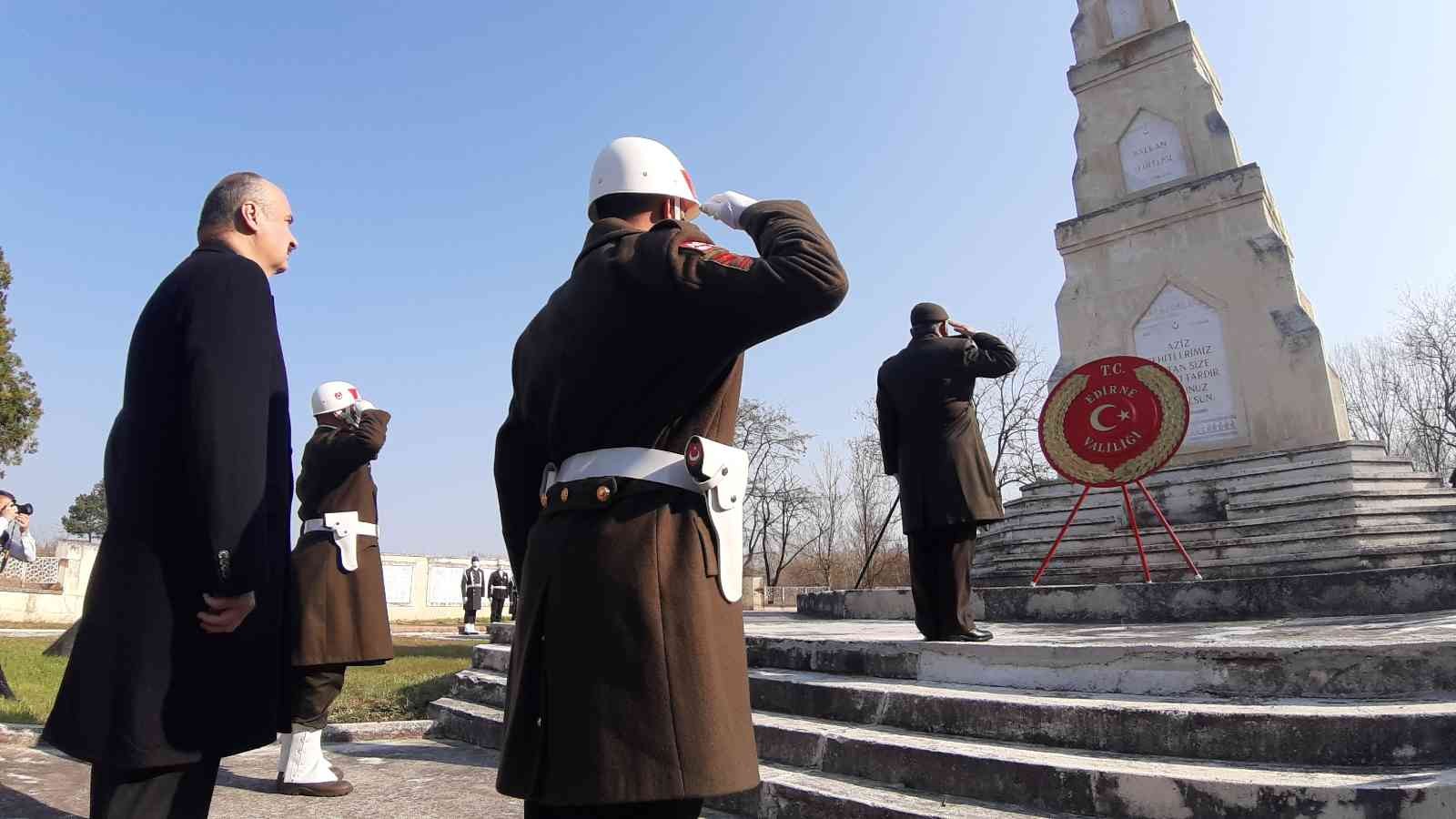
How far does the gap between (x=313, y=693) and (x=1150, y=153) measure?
15.0 meters

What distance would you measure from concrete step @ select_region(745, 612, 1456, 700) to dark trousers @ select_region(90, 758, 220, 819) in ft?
11.2

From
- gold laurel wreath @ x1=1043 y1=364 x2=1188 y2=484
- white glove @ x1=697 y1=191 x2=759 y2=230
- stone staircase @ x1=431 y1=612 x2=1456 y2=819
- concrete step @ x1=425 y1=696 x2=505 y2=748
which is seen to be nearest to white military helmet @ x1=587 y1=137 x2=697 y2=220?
white glove @ x1=697 y1=191 x2=759 y2=230

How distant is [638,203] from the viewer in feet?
7.56

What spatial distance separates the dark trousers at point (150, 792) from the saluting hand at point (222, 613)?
1.10 feet

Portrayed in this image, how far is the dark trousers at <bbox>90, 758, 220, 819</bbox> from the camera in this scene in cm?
208

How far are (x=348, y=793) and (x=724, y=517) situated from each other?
11.9 feet

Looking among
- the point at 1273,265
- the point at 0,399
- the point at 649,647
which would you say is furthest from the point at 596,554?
the point at 0,399

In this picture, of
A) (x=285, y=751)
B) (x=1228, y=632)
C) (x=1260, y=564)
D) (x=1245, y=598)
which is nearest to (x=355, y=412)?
(x=285, y=751)

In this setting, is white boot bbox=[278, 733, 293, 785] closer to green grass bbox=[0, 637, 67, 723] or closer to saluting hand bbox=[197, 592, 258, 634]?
green grass bbox=[0, 637, 67, 723]

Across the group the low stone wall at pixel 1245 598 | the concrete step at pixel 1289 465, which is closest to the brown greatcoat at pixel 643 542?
the low stone wall at pixel 1245 598

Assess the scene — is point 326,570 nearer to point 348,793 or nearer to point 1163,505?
point 348,793

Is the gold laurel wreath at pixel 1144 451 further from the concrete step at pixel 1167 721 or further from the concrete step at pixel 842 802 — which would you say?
the concrete step at pixel 842 802

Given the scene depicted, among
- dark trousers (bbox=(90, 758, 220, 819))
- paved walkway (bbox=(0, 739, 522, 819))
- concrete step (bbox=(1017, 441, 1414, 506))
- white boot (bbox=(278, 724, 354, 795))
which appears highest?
concrete step (bbox=(1017, 441, 1414, 506))

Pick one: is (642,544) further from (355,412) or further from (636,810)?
(355,412)
